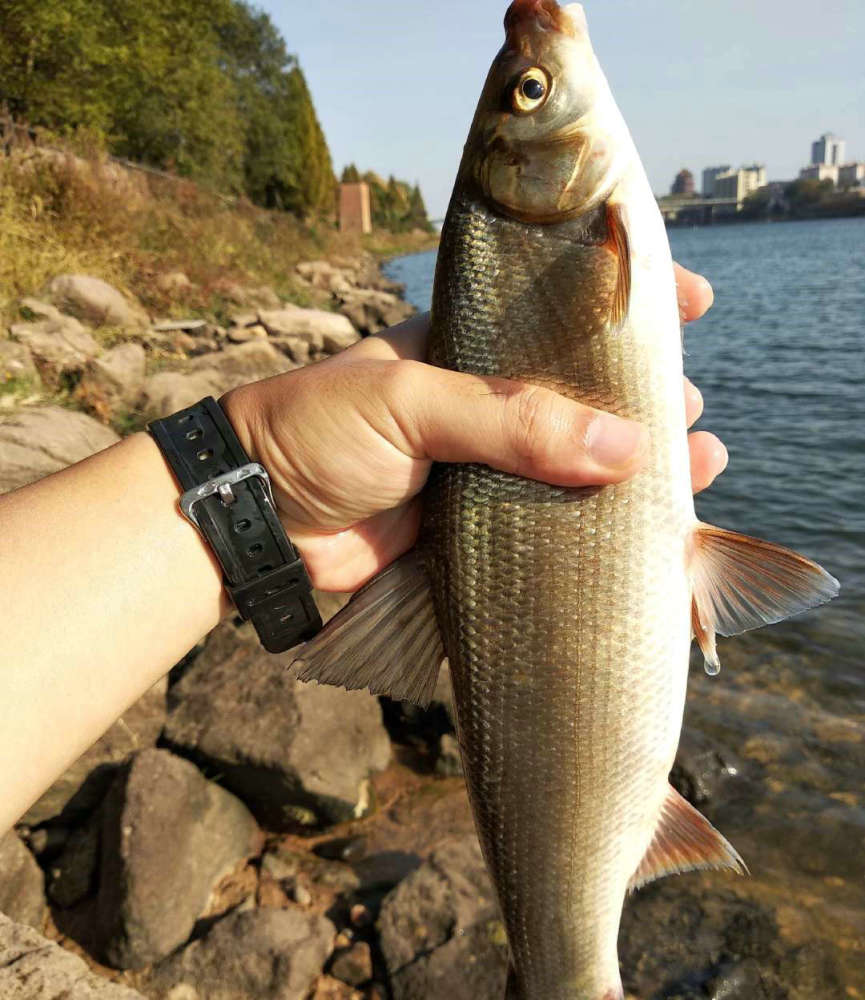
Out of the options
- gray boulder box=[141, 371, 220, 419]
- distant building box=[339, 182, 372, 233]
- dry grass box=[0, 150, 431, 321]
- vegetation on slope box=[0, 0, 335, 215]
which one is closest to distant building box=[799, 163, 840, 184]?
distant building box=[339, 182, 372, 233]

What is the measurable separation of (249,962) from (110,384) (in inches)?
291

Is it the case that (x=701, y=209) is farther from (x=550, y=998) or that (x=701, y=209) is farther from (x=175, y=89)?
(x=550, y=998)

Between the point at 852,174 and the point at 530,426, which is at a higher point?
the point at 530,426

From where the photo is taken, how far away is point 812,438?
13688 millimetres

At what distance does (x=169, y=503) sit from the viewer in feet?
8.29

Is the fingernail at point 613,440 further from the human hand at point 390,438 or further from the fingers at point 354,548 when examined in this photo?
the fingers at point 354,548

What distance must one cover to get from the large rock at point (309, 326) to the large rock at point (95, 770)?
492 inches

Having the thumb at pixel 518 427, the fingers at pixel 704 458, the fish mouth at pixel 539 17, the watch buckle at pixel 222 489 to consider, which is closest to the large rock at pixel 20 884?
the watch buckle at pixel 222 489

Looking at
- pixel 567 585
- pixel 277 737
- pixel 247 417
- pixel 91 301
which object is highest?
pixel 247 417

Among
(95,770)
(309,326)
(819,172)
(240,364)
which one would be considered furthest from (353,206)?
(819,172)

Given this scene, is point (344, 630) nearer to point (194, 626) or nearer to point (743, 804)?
point (194, 626)

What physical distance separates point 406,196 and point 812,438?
376 ft

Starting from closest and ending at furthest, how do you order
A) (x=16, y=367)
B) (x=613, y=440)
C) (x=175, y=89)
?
1. (x=613, y=440)
2. (x=16, y=367)
3. (x=175, y=89)

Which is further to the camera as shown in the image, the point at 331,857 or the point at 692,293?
the point at 331,857
